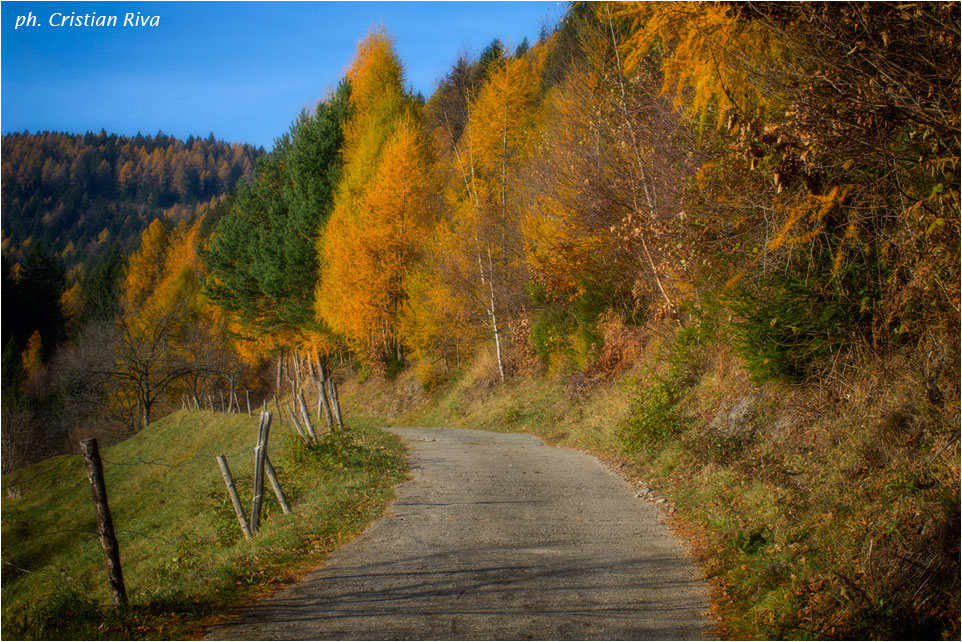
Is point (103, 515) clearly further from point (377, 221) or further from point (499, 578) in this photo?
point (377, 221)

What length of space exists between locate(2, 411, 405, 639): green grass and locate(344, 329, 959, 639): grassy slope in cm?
394

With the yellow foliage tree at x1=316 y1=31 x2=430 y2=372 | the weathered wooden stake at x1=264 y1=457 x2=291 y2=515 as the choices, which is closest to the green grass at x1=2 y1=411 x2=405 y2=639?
the weathered wooden stake at x1=264 y1=457 x2=291 y2=515

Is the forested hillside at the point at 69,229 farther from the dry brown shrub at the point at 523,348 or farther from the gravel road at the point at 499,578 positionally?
the gravel road at the point at 499,578

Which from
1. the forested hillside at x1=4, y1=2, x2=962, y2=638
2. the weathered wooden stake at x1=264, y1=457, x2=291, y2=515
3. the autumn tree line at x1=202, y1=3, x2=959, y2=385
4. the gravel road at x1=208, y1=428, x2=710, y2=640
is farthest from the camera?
the weathered wooden stake at x1=264, y1=457, x2=291, y2=515

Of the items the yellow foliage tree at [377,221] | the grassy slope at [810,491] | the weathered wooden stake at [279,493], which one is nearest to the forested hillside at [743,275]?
the grassy slope at [810,491]

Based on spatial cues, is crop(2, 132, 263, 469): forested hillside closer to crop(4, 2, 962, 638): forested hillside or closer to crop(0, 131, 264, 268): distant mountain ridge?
crop(0, 131, 264, 268): distant mountain ridge

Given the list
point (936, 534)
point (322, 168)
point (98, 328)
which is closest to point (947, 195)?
point (936, 534)

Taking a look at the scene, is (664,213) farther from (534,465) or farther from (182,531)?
(182,531)

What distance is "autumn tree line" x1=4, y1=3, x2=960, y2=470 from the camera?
6.30 metres

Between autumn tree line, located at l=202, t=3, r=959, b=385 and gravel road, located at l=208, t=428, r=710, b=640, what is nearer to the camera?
gravel road, located at l=208, t=428, r=710, b=640

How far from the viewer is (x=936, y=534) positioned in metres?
4.76

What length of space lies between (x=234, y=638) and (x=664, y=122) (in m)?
10.8

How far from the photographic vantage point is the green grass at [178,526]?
18.0ft

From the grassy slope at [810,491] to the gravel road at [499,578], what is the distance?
0.50 m
